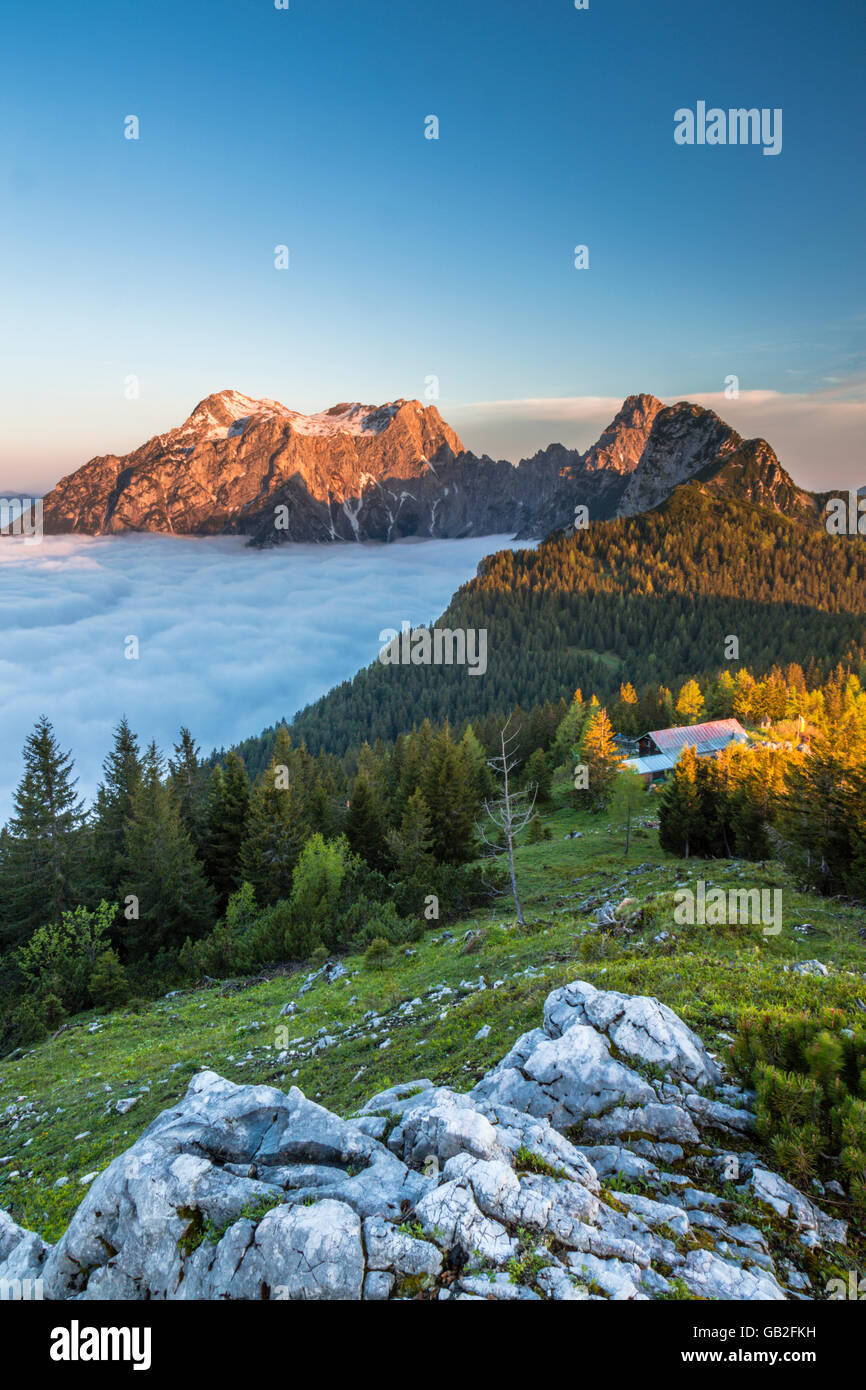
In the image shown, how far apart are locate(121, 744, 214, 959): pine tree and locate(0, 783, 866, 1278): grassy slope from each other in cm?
1150

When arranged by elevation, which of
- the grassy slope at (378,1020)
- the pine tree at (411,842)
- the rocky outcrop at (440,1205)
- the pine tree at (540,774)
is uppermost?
the rocky outcrop at (440,1205)

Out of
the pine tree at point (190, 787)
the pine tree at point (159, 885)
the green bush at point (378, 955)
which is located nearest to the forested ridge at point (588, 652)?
the pine tree at point (190, 787)

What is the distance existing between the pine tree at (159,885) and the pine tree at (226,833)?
550 centimetres

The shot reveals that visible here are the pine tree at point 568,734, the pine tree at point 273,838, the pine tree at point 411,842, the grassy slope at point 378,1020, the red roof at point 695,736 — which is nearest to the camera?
the grassy slope at point 378,1020

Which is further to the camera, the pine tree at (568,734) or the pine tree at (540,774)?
the pine tree at (568,734)

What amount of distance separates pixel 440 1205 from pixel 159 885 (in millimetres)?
35635

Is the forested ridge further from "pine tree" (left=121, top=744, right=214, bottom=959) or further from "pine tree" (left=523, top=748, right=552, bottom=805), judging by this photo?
"pine tree" (left=121, top=744, right=214, bottom=959)

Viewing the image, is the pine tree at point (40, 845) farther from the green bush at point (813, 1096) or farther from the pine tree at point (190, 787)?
the green bush at point (813, 1096)

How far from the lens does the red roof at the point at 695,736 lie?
273 feet

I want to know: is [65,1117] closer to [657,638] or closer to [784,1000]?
[784,1000]

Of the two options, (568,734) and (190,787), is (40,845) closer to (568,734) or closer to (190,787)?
(190,787)

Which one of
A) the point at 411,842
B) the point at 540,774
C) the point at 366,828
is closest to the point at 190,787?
the point at 366,828

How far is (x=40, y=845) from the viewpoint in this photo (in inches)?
1469
